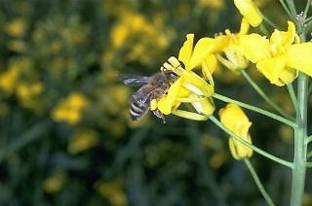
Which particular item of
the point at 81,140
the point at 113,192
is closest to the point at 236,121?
the point at 81,140

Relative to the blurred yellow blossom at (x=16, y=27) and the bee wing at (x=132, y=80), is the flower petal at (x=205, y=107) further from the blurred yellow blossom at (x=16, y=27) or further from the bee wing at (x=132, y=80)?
the blurred yellow blossom at (x=16, y=27)

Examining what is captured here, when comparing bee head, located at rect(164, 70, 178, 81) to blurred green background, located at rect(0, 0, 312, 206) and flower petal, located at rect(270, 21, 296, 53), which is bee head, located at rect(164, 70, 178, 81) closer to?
flower petal, located at rect(270, 21, 296, 53)

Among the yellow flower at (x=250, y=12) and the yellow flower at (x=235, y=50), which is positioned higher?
the yellow flower at (x=250, y=12)

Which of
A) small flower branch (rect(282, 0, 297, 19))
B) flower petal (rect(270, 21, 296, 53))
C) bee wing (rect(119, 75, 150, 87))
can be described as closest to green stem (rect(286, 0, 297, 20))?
small flower branch (rect(282, 0, 297, 19))

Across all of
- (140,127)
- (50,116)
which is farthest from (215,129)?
(50,116)

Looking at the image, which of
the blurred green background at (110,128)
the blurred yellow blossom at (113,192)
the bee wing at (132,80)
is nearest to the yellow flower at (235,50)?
the bee wing at (132,80)
